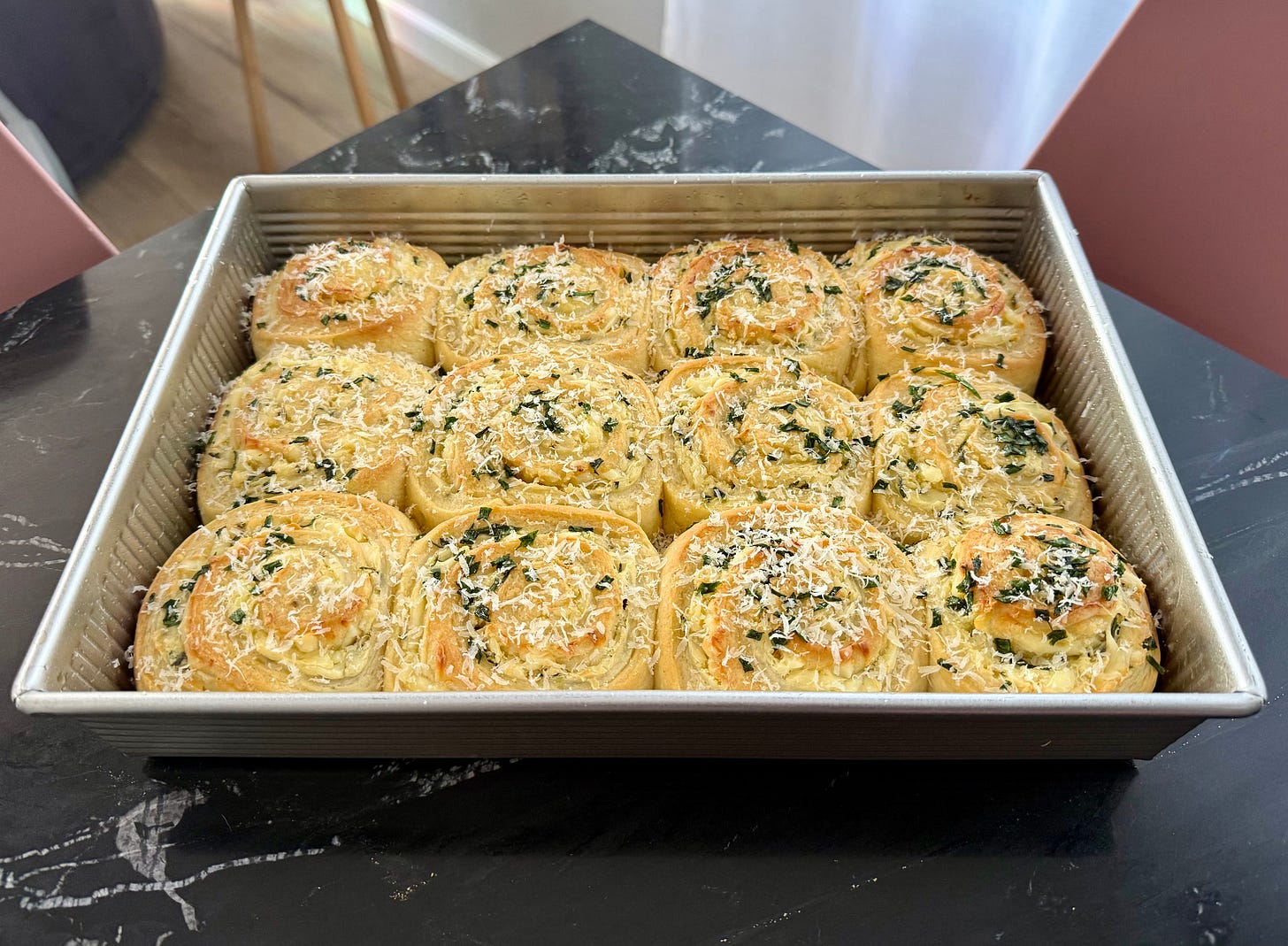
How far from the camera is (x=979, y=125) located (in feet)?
10.6

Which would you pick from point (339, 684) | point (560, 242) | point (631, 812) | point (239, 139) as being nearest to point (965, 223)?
point (560, 242)

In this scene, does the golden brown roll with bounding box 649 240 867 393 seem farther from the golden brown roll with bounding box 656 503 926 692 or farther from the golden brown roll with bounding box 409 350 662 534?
the golden brown roll with bounding box 656 503 926 692

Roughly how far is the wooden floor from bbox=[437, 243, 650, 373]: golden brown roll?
9.18ft

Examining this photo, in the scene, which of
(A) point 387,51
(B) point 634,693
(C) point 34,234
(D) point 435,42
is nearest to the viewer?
(B) point 634,693

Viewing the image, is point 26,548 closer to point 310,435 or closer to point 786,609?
point 310,435

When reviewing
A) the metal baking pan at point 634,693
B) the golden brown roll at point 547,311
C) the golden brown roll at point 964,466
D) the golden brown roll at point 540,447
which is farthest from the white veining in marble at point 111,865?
the golden brown roll at point 964,466

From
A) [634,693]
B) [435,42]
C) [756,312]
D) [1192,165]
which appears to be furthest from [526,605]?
[435,42]

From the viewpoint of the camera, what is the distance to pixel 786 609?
4.50ft

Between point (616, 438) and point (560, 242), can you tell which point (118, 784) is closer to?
point (616, 438)

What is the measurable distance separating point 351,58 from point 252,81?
16.6 inches

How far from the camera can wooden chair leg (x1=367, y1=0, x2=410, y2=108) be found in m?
3.71

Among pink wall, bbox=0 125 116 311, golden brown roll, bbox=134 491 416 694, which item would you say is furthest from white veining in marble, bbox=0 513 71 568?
pink wall, bbox=0 125 116 311

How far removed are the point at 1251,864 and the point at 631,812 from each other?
0.96m

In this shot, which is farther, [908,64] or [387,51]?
[387,51]
